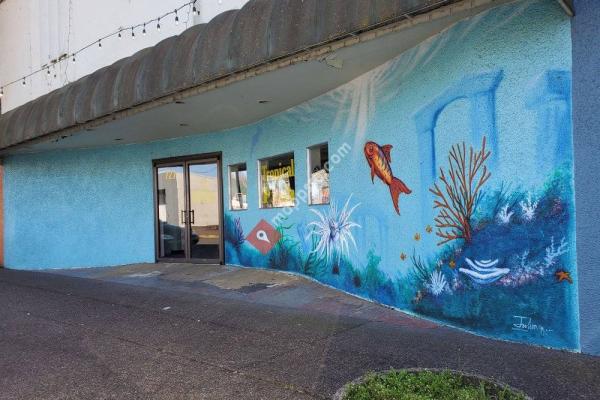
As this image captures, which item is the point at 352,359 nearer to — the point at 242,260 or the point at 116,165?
the point at 242,260

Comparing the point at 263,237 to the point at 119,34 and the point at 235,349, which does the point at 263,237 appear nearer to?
the point at 235,349

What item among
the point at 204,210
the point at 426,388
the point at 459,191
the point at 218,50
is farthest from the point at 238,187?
the point at 426,388

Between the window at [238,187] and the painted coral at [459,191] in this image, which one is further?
the window at [238,187]

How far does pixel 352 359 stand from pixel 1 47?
53.1 feet

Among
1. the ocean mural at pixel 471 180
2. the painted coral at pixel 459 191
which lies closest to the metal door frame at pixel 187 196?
the ocean mural at pixel 471 180

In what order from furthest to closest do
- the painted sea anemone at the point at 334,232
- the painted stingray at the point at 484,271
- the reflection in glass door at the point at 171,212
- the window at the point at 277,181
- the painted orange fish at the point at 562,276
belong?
the reflection in glass door at the point at 171,212 < the window at the point at 277,181 < the painted sea anemone at the point at 334,232 < the painted stingray at the point at 484,271 < the painted orange fish at the point at 562,276

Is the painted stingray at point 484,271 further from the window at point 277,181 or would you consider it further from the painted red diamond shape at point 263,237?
the painted red diamond shape at point 263,237

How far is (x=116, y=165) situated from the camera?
1250 centimetres

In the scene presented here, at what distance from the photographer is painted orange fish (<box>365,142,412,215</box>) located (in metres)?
6.39

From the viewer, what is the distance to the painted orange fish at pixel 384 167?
6387 millimetres

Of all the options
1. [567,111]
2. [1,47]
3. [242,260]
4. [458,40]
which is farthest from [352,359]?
[1,47]

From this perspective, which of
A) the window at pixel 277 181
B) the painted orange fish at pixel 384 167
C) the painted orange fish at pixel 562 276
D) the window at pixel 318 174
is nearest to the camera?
the painted orange fish at pixel 562 276

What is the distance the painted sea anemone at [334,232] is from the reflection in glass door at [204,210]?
3.34 m
